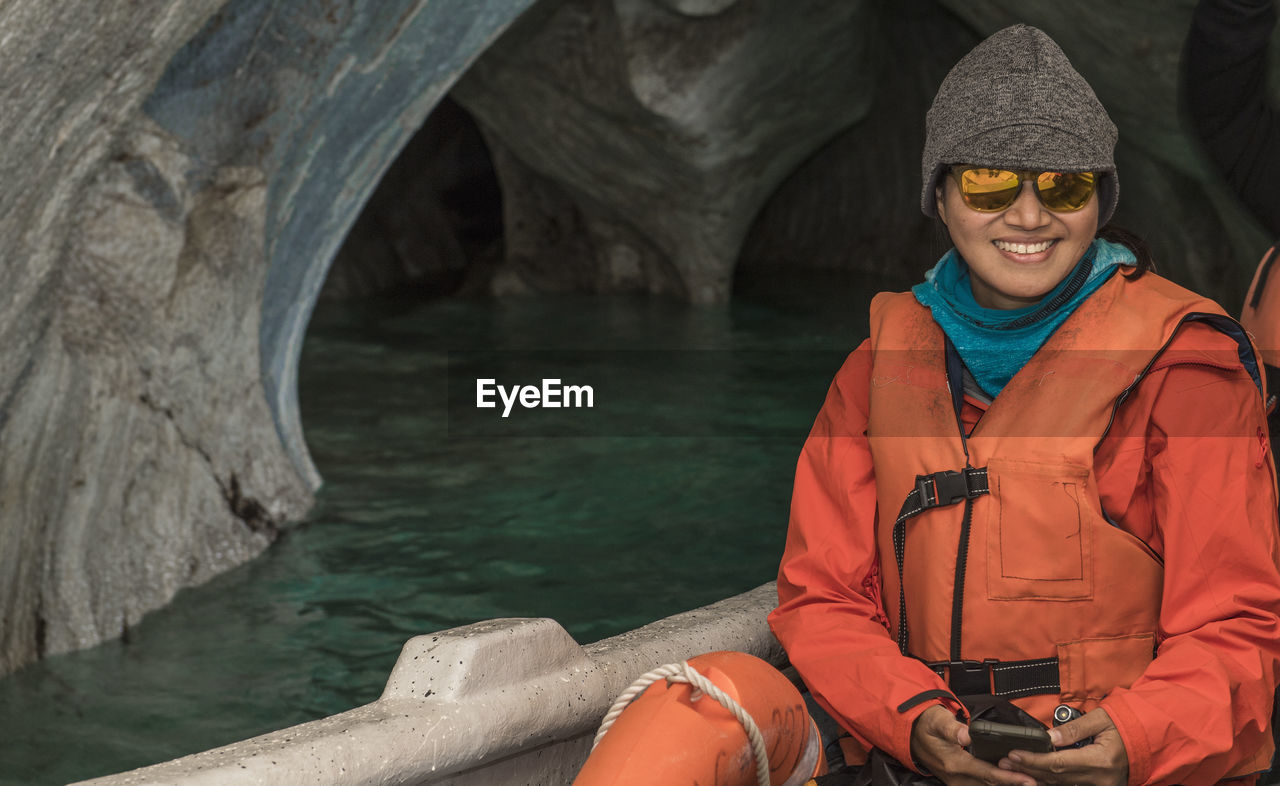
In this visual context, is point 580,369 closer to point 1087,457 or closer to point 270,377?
point 270,377

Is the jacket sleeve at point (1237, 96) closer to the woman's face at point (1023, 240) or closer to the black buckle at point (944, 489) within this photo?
the woman's face at point (1023, 240)

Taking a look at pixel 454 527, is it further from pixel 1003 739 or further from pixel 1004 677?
pixel 1003 739

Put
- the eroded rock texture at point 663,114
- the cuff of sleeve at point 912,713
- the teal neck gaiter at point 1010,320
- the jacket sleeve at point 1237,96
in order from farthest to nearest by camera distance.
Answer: the eroded rock texture at point 663,114
the jacket sleeve at point 1237,96
the teal neck gaiter at point 1010,320
the cuff of sleeve at point 912,713

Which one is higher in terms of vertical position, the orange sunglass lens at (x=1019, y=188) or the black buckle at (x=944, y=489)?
the orange sunglass lens at (x=1019, y=188)

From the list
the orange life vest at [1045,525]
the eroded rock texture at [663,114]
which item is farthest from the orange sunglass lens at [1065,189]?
the eroded rock texture at [663,114]

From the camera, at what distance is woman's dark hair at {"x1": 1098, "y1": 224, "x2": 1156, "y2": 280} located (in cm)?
188

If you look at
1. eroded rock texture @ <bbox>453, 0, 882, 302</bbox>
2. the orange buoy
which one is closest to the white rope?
the orange buoy

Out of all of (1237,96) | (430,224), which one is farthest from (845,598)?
(430,224)

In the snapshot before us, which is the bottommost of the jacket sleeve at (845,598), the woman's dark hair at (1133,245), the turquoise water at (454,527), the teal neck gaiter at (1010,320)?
the turquoise water at (454,527)

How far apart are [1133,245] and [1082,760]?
28.7 inches

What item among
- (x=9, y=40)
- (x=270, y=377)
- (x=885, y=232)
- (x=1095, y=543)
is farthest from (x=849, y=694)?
(x=885, y=232)

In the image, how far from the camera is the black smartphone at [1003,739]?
162 centimetres

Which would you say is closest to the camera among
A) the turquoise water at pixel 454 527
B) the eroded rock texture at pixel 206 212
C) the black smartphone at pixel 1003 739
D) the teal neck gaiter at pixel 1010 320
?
the black smartphone at pixel 1003 739

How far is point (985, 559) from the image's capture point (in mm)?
1799
